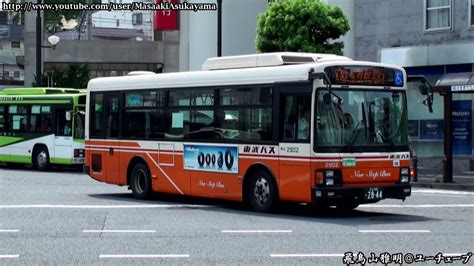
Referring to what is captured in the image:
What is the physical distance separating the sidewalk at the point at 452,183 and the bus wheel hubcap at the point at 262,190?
395 inches

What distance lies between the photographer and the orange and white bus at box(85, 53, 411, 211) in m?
16.3

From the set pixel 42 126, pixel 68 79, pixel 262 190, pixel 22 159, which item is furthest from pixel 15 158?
pixel 262 190

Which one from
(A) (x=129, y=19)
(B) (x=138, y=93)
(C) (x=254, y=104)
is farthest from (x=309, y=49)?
(A) (x=129, y=19)

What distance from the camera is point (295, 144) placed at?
1659 cm

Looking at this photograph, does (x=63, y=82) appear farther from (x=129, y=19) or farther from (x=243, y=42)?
(x=129, y=19)

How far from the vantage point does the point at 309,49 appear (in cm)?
3300

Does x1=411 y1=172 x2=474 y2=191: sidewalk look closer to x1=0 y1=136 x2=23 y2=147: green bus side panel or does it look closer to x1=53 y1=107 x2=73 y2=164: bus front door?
x1=53 y1=107 x2=73 y2=164: bus front door

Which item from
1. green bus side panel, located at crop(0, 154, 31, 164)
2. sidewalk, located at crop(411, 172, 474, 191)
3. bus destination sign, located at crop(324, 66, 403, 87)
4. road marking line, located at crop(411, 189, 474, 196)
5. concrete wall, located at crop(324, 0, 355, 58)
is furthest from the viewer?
concrete wall, located at crop(324, 0, 355, 58)

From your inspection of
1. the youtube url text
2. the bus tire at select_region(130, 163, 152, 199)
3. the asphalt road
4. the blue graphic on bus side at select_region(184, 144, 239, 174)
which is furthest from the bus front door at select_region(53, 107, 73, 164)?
the blue graphic on bus side at select_region(184, 144, 239, 174)

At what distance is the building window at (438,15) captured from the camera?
32.5 meters

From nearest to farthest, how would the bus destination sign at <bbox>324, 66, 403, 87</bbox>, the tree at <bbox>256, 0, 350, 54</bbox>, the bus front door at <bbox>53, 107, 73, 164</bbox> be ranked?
the bus destination sign at <bbox>324, 66, 403, 87</bbox> → the bus front door at <bbox>53, 107, 73, 164</bbox> → the tree at <bbox>256, 0, 350, 54</bbox>

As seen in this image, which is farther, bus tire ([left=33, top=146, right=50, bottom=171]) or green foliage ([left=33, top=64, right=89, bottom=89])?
Answer: green foliage ([left=33, top=64, right=89, bottom=89])

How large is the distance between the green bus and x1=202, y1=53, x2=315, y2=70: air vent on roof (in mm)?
14428

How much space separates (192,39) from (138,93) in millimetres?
29817
